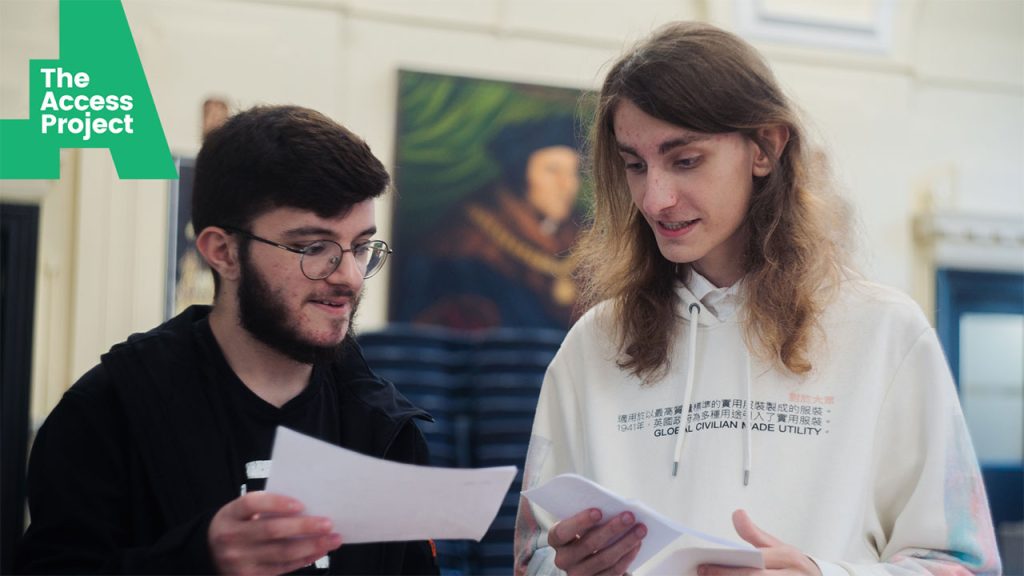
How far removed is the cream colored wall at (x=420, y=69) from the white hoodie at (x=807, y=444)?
8.56 feet

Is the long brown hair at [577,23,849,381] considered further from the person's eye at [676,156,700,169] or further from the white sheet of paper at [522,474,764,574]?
the white sheet of paper at [522,474,764,574]

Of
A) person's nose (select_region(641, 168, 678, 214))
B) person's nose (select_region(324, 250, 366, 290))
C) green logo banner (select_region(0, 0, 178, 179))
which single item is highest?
green logo banner (select_region(0, 0, 178, 179))

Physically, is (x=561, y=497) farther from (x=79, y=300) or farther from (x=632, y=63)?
(x=79, y=300)

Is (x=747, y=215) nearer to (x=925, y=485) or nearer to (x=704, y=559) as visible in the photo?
(x=925, y=485)

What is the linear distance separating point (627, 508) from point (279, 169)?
2.52 feet

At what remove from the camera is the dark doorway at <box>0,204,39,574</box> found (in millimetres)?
5145

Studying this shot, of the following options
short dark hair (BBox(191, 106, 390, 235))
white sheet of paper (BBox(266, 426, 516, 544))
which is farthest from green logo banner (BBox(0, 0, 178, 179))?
white sheet of paper (BBox(266, 426, 516, 544))

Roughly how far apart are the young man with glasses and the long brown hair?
44 centimetres

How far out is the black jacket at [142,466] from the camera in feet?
5.36

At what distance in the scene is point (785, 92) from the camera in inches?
79.6

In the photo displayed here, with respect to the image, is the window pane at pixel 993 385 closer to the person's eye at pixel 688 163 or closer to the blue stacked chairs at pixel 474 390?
the blue stacked chairs at pixel 474 390

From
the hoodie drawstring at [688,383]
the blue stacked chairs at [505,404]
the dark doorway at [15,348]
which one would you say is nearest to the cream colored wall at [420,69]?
the dark doorway at [15,348]

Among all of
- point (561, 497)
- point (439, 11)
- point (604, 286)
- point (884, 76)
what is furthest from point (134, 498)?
point (884, 76)

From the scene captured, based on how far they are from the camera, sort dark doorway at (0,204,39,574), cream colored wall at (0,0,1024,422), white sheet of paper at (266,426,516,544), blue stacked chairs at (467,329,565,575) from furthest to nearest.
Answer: cream colored wall at (0,0,1024,422), dark doorway at (0,204,39,574), blue stacked chairs at (467,329,565,575), white sheet of paper at (266,426,516,544)
